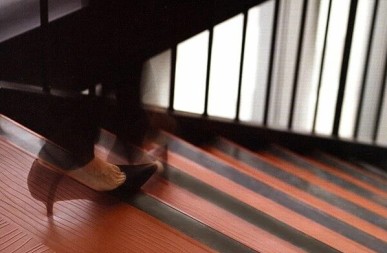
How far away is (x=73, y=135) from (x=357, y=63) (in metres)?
2.10

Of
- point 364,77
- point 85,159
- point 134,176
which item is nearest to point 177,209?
point 134,176

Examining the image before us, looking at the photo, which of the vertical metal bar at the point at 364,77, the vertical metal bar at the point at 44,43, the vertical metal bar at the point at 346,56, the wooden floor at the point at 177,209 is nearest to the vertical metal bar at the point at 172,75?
the wooden floor at the point at 177,209

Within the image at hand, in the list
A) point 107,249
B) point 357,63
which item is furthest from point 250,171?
point 357,63

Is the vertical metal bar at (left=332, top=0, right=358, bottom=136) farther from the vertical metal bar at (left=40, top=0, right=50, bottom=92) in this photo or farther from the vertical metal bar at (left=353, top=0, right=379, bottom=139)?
the vertical metal bar at (left=40, top=0, right=50, bottom=92)

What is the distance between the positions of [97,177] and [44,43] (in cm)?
40

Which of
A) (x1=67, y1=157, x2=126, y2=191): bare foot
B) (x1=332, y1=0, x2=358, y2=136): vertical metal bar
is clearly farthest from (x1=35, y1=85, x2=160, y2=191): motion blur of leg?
(x1=332, y1=0, x2=358, y2=136): vertical metal bar

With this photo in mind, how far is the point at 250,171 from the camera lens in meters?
2.00

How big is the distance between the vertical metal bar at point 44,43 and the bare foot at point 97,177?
31 centimetres

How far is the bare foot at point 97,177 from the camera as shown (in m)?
1.37

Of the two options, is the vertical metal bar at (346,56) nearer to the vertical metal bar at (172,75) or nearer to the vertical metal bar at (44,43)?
the vertical metal bar at (172,75)

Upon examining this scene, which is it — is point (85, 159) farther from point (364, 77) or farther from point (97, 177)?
point (364, 77)

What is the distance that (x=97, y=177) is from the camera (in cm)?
137

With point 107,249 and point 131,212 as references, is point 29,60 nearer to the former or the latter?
point 131,212

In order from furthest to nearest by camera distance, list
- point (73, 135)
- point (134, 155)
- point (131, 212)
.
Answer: point (134, 155) < point (73, 135) < point (131, 212)
